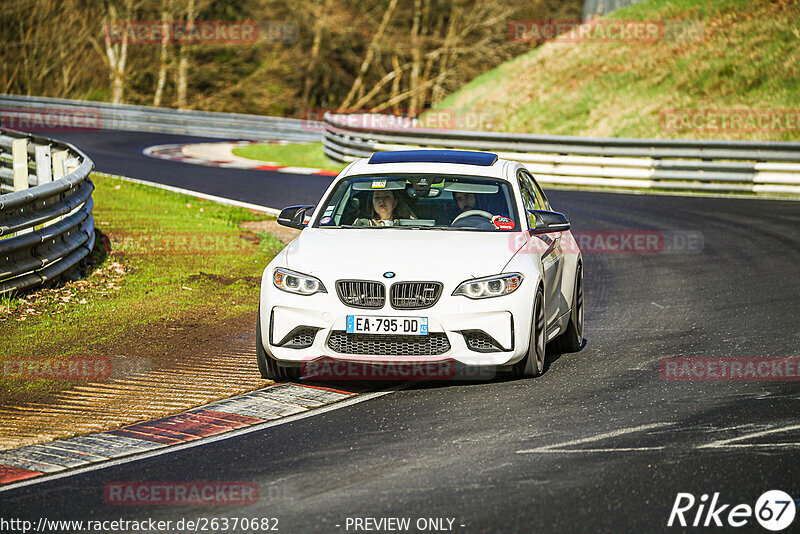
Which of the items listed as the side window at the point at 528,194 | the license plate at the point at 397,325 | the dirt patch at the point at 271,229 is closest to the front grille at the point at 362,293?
the license plate at the point at 397,325

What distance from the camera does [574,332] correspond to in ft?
30.2

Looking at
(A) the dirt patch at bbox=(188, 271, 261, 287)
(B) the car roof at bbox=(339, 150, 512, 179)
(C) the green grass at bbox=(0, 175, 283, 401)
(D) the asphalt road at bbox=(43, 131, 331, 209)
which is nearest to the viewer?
(B) the car roof at bbox=(339, 150, 512, 179)

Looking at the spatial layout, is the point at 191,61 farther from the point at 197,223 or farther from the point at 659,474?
the point at 659,474

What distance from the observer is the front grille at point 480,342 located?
761 cm

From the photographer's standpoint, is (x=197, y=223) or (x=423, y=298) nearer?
(x=423, y=298)

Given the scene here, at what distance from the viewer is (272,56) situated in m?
57.7

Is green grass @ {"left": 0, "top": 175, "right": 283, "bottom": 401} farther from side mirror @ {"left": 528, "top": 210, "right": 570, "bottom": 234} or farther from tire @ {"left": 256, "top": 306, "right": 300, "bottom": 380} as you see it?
side mirror @ {"left": 528, "top": 210, "right": 570, "bottom": 234}

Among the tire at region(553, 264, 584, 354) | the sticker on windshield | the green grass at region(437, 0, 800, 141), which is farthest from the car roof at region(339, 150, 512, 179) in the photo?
the green grass at region(437, 0, 800, 141)

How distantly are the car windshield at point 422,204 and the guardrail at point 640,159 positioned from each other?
15.7 meters

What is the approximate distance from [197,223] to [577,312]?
8.78 meters

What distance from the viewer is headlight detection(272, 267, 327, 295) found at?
25.4ft

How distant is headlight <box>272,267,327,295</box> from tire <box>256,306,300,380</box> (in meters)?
0.31

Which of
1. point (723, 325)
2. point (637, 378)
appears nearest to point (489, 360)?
point (637, 378)

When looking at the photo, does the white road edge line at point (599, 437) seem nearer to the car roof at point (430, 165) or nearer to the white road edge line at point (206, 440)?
the white road edge line at point (206, 440)
